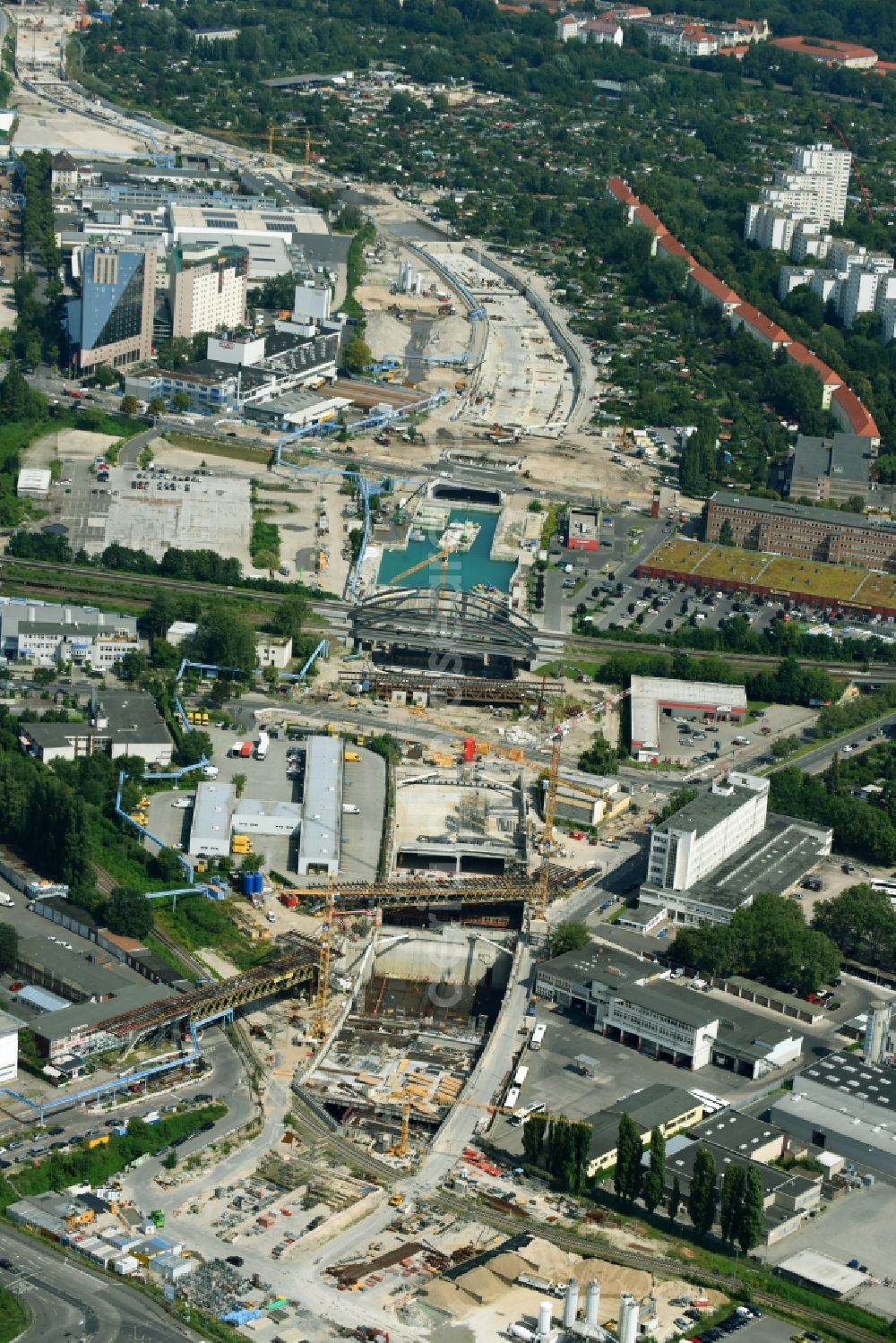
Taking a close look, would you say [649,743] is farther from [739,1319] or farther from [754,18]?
[754,18]

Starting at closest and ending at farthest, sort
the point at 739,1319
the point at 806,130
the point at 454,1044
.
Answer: the point at 739,1319 → the point at 454,1044 → the point at 806,130

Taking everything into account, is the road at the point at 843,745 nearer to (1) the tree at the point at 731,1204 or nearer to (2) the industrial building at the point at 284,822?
(2) the industrial building at the point at 284,822

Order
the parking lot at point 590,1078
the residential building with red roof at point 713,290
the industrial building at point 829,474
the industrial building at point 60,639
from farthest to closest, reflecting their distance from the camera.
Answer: the residential building with red roof at point 713,290, the industrial building at point 829,474, the industrial building at point 60,639, the parking lot at point 590,1078

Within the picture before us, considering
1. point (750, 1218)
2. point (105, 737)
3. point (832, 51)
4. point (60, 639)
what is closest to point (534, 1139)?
point (750, 1218)

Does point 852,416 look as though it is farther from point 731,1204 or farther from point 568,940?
point 731,1204

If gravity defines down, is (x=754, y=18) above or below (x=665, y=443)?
above

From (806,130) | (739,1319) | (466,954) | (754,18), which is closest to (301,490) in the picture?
(466,954)

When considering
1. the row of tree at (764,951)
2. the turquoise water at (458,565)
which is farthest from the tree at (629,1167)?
the turquoise water at (458,565)
